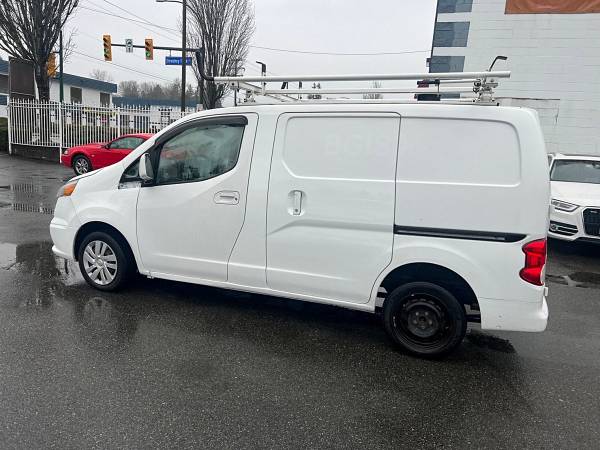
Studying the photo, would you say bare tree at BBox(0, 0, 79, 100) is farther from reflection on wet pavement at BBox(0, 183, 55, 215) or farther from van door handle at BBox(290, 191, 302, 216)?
van door handle at BBox(290, 191, 302, 216)

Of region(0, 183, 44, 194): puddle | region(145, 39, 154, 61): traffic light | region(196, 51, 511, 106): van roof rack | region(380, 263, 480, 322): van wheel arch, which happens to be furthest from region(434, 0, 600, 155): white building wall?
region(0, 183, 44, 194): puddle

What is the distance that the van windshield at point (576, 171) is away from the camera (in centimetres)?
826

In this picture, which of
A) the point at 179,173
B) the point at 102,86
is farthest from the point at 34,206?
the point at 102,86

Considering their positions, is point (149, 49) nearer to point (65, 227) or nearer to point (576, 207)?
point (65, 227)

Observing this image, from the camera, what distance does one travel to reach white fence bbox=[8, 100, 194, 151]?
18.1 metres

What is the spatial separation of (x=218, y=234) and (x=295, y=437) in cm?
204

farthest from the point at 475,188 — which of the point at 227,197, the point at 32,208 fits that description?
the point at 32,208

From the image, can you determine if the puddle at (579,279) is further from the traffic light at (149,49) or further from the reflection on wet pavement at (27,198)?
the traffic light at (149,49)

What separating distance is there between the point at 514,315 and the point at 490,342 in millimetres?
775

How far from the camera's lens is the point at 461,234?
11.2 ft

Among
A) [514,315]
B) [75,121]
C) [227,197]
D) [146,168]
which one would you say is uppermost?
[75,121]

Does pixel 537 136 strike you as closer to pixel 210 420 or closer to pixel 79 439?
pixel 210 420

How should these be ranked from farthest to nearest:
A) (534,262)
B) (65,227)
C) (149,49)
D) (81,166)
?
(149,49), (81,166), (65,227), (534,262)

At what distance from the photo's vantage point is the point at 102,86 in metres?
48.6
